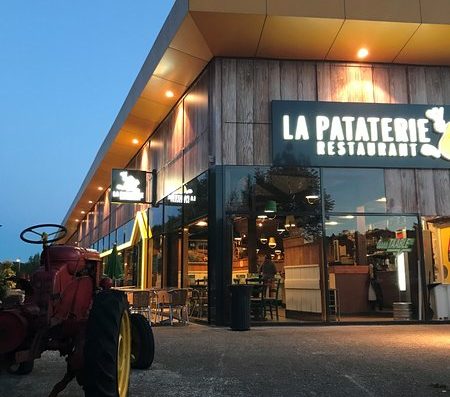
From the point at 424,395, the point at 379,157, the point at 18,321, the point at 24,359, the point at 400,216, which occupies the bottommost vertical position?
the point at 424,395

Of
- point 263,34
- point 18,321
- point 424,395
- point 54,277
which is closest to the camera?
point 18,321

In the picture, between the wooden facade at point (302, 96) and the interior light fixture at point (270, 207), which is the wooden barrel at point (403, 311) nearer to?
the wooden facade at point (302, 96)

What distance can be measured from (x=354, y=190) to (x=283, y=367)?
22.8 ft

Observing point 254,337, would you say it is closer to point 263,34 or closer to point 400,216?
point 400,216

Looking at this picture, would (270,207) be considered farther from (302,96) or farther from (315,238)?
(302,96)

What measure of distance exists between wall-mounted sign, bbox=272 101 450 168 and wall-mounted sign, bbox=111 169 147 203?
285 inches

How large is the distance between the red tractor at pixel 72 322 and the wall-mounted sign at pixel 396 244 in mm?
8958

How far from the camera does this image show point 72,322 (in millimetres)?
4680

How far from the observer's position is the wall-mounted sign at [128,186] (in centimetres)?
1789

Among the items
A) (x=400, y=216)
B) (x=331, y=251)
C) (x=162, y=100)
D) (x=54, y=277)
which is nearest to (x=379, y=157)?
(x=400, y=216)

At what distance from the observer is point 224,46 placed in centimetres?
1236

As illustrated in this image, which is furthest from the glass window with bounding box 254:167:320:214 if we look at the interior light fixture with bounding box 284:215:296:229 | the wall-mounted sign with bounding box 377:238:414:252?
the wall-mounted sign with bounding box 377:238:414:252

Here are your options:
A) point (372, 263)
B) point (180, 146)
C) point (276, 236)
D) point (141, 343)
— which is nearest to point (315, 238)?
point (276, 236)

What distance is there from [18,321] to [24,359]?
0.97ft
